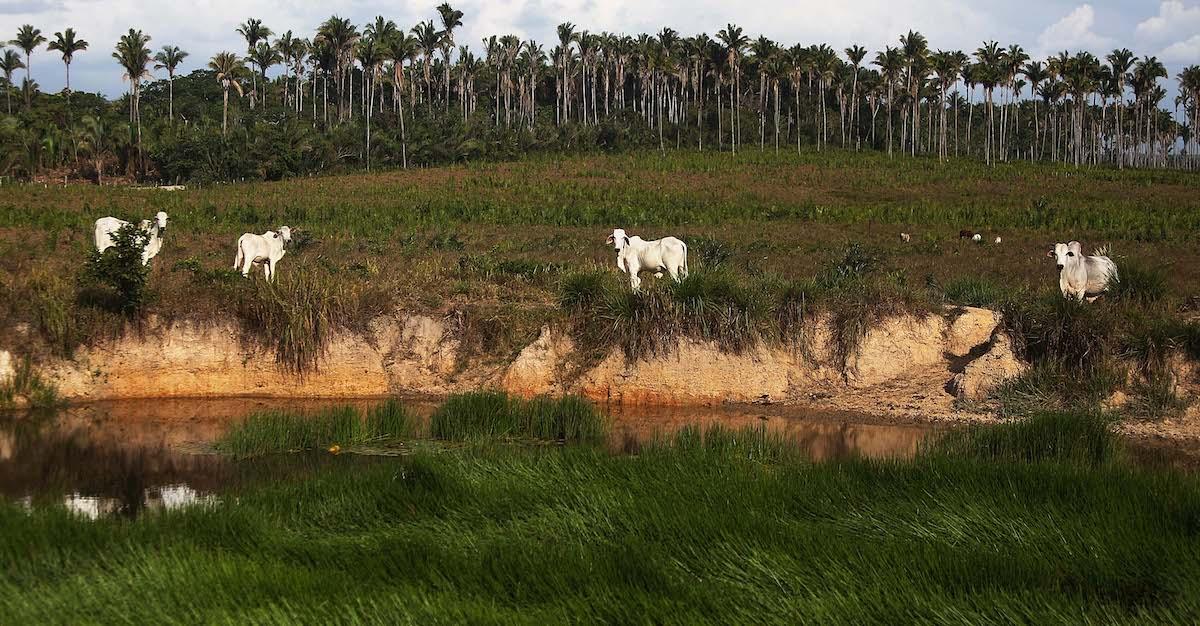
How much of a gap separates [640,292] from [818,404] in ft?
11.7

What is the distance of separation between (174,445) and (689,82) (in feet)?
364

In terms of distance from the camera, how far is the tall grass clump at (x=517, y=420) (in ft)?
47.3

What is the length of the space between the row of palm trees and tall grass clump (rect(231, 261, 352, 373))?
5789 cm

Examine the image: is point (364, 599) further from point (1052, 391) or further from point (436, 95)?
point (436, 95)

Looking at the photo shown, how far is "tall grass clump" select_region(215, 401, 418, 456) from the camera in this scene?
1385cm

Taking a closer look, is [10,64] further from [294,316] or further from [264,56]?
[294,316]

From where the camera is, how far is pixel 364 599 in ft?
24.0

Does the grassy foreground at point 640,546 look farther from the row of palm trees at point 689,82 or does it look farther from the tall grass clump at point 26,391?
the row of palm trees at point 689,82

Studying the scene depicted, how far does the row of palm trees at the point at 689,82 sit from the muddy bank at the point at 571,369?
58.1 metres

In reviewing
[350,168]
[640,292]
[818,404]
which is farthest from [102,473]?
[350,168]

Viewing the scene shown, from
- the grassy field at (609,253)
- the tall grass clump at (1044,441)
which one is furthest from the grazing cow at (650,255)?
the tall grass clump at (1044,441)

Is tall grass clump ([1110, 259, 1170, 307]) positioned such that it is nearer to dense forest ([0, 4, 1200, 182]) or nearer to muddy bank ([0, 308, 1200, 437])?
muddy bank ([0, 308, 1200, 437])

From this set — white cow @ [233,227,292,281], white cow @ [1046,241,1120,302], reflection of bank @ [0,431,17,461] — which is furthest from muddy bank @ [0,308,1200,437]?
reflection of bank @ [0,431,17,461]

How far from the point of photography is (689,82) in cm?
12144
